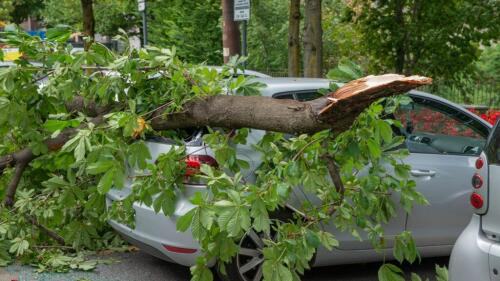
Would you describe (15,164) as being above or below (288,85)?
below

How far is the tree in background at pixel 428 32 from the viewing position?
12.3 m

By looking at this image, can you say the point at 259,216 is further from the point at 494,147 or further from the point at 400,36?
the point at 400,36

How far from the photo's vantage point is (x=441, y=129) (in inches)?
241

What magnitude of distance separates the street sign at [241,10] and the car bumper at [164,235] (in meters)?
4.00

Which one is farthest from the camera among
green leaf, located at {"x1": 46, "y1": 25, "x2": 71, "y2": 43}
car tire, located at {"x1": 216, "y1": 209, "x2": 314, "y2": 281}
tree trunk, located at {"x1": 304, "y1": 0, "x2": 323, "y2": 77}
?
tree trunk, located at {"x1": 304, "y1": 0, "x2": 323, "y2": 77}

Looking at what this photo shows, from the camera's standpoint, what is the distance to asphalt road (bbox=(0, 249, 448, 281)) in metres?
5.64

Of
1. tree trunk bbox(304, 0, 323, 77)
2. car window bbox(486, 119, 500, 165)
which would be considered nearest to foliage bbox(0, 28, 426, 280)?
car window bbox(486, 119, 500, 165)

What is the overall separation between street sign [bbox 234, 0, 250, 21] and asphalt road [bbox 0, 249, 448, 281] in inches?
137

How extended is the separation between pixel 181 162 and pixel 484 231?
180cm

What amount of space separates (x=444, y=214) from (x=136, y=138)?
281 centimetres

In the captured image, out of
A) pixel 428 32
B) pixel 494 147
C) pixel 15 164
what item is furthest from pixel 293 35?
pixel 494 147

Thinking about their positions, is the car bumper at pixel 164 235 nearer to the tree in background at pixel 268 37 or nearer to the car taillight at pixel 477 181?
the car taillight at pixel 477 181

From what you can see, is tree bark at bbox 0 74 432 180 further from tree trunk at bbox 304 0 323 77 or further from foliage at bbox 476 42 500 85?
foliage at bbox 476 42 500 85

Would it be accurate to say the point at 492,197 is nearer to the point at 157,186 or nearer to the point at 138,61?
the point at 157,186
